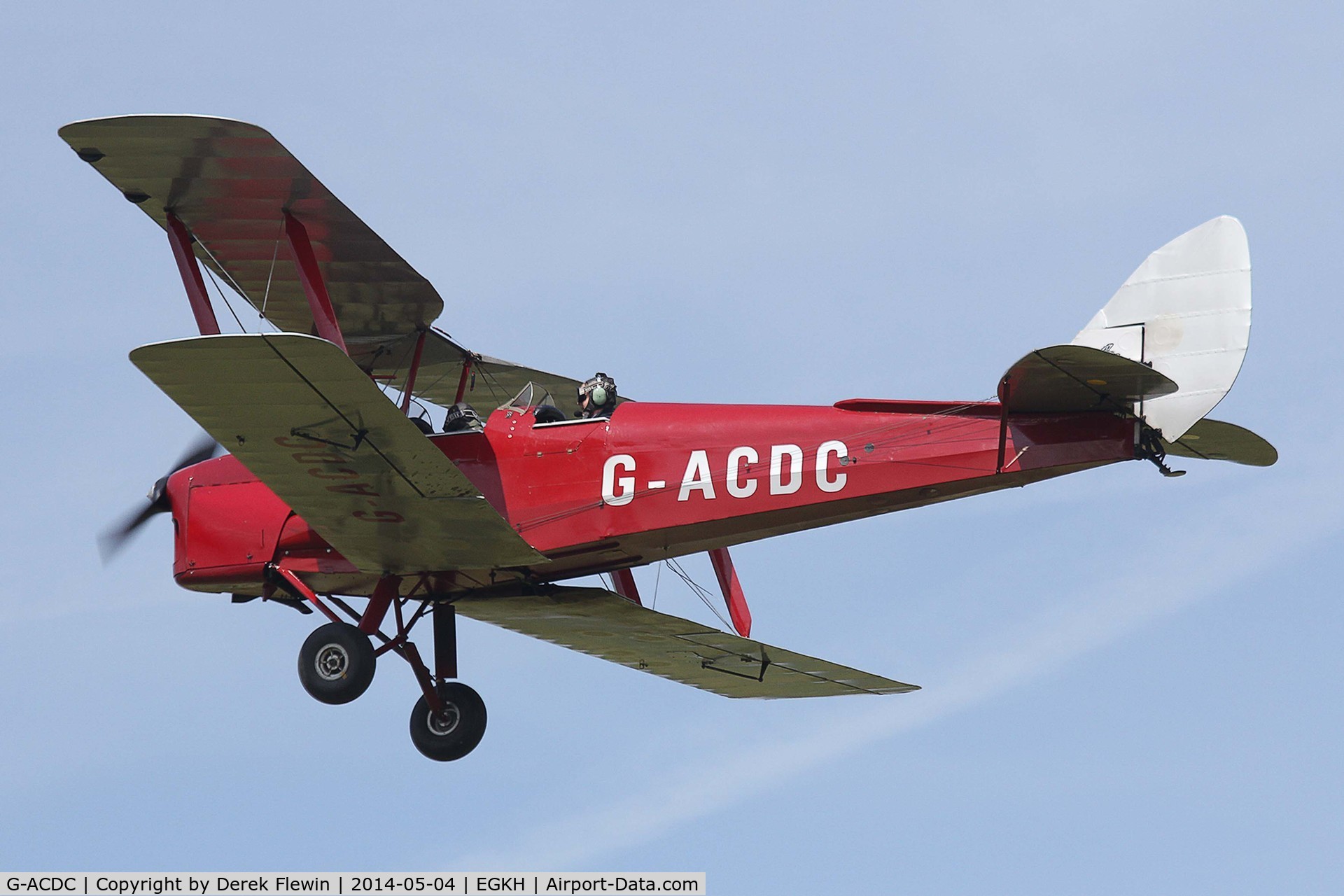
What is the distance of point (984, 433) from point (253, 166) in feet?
18.7

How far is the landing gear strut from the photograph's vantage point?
14688mm

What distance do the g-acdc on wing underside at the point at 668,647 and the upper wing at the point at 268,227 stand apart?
242cm

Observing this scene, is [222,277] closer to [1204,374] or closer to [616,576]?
[616,576]

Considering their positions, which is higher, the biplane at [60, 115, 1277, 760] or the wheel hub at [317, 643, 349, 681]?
the biplane at [60, 115, 1277, 760]

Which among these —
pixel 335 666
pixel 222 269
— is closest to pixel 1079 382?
pixel 335 666

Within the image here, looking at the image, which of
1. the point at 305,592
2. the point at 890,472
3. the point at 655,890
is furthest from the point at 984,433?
the point at 305,592

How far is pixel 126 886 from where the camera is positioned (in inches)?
572

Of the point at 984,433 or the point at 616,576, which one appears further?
the point at 616,576

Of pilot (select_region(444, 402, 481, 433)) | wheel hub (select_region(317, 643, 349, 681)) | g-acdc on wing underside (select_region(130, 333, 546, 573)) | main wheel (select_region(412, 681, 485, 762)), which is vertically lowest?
main wheel (select_region(412, 681, 485, 762))

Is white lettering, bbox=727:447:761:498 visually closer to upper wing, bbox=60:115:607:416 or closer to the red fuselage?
the red fuselage

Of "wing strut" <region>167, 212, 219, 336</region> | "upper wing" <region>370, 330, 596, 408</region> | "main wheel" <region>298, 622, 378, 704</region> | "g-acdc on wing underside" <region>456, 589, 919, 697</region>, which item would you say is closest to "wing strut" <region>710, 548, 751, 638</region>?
"g-acdc on wing underside" <region>456, 589, 919, 697</region>

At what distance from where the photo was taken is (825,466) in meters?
14.1

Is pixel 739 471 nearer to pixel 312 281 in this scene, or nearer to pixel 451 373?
pixel 312 281

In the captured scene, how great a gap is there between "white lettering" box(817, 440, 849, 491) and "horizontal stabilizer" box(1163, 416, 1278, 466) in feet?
8.02
